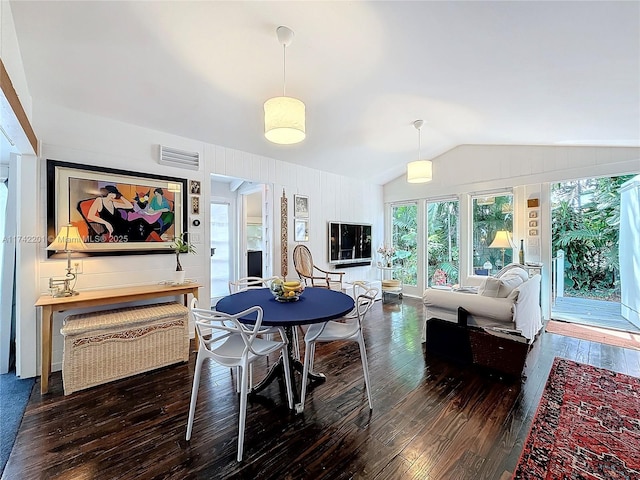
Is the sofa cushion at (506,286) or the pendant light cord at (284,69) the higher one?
the pendant light cord at (284,69)

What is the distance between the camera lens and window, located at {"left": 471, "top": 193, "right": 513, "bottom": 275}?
4.94 m

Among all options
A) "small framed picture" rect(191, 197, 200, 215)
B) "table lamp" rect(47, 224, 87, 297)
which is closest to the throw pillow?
"small framed picture" rect(191, 197, 200, 215)

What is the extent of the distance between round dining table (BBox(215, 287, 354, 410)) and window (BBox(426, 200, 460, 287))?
3.89 m

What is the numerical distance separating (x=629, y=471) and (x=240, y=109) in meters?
4.13

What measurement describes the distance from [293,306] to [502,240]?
161 inches

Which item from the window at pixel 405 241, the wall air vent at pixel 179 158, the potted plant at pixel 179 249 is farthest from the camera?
the window at pixel 405 241

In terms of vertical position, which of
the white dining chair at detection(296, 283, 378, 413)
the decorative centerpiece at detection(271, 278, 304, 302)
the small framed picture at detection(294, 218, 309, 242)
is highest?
the small framed picture at detection(294, 218, 309, 242)

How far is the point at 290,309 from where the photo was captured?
6.66 feet

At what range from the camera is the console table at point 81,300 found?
7.67 ft

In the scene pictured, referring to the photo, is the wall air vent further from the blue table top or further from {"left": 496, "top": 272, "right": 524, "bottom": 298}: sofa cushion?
{"left": 496, "top": 272, "right": 524, "bottom": 298}: sofa cushion

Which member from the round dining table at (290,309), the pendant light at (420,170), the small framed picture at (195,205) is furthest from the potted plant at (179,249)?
the pendant light at (420,170)

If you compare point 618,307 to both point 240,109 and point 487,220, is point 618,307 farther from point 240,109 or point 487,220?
point 240,109

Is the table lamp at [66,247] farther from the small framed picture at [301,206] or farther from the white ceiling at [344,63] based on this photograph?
the small framed picture at [301,206]

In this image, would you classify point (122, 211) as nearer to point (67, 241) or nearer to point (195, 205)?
point (67, 241)
